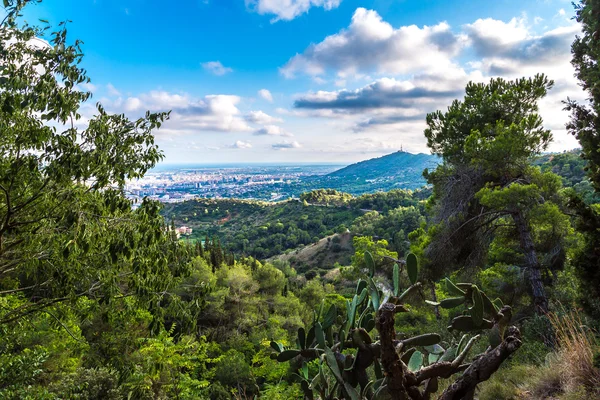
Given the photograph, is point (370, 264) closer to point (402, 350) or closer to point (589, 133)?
point (402, 350)

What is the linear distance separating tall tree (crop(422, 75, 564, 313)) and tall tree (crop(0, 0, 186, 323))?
5.85 metres

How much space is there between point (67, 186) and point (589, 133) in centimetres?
689

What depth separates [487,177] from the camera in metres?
6.95

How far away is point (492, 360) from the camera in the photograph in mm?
1122

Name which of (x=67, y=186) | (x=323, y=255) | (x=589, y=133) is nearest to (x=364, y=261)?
(x=67, y=186)

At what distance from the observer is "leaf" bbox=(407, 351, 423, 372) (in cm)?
159

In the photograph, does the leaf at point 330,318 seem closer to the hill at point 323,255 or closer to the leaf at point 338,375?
the leaf at point 338,375

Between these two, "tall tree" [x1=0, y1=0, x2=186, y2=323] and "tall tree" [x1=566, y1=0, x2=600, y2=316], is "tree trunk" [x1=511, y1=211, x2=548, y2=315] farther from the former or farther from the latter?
"tall tree" [x1=0, y1=0, x2=186, y2=323]

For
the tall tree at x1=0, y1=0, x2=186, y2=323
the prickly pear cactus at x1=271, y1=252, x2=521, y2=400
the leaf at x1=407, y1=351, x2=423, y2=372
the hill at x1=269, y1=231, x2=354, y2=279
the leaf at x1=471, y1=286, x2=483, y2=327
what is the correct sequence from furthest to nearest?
the hill at x1=269, y1=231, x2=354, y2=279, the tall tree at x1=0, y1=0, x2=186, y2=323, the leaf at x1=407, y1=351, x2=423, y2=372, the leaf at x1=471, y1=286, x2=483, y2=327, the prickly pear cactus at x1=271, y1=252, x2=521, y2=400

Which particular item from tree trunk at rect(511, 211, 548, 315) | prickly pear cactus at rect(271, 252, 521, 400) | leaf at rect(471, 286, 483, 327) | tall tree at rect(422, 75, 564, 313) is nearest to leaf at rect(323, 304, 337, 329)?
prickly pear cactus at rect(271, 252, 521, 400)

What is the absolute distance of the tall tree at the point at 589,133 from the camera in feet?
13.1

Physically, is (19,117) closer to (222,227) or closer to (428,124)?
(428,124)

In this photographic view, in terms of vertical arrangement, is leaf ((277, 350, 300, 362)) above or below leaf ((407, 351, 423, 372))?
below

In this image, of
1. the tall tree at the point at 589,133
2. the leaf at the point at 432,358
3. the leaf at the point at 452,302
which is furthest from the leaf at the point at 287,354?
the tall tree at the point at 589,133
